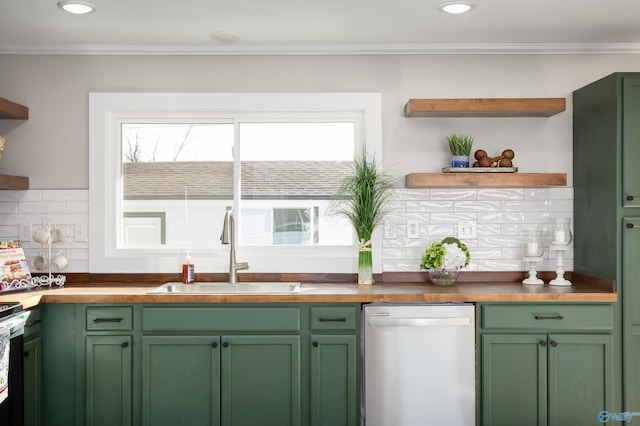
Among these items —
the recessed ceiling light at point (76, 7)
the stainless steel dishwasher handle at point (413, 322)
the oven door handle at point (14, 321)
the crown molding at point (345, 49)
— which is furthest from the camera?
the crown molding at point (345, 49)

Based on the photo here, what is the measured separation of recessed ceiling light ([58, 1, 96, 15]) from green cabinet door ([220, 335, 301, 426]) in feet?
5.81

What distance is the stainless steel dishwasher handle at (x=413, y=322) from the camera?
2918mm

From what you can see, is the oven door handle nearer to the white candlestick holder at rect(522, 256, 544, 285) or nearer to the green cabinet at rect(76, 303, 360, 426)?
the green cabinet at rect(76, 303, 360, 426)

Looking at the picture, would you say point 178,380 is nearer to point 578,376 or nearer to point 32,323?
point 32,323

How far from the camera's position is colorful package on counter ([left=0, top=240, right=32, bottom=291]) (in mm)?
3146

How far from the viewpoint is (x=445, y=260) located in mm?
3275

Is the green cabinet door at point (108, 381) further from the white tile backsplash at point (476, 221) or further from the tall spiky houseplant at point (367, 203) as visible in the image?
the white tile backsplash at point (476, 221)

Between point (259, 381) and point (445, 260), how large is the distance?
1221 mm

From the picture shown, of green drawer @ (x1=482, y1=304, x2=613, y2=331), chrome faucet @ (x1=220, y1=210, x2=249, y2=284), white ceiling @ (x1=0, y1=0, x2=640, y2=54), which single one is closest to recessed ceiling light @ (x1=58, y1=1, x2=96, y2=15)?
white ceiling @ (x1=0, y1=0, x2=640, y2=54)

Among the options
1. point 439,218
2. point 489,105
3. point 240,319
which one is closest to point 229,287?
point 240,319

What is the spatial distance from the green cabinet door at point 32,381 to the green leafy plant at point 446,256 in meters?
2.10

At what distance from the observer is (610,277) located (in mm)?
3061

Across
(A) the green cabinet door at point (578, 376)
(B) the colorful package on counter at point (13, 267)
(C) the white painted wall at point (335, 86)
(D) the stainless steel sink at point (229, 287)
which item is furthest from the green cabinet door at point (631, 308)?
(B) the colorful package on counter at point (13, 267)

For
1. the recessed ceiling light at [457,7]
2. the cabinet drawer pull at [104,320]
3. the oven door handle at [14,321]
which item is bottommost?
the cabinet drawer pull at [104,320]
